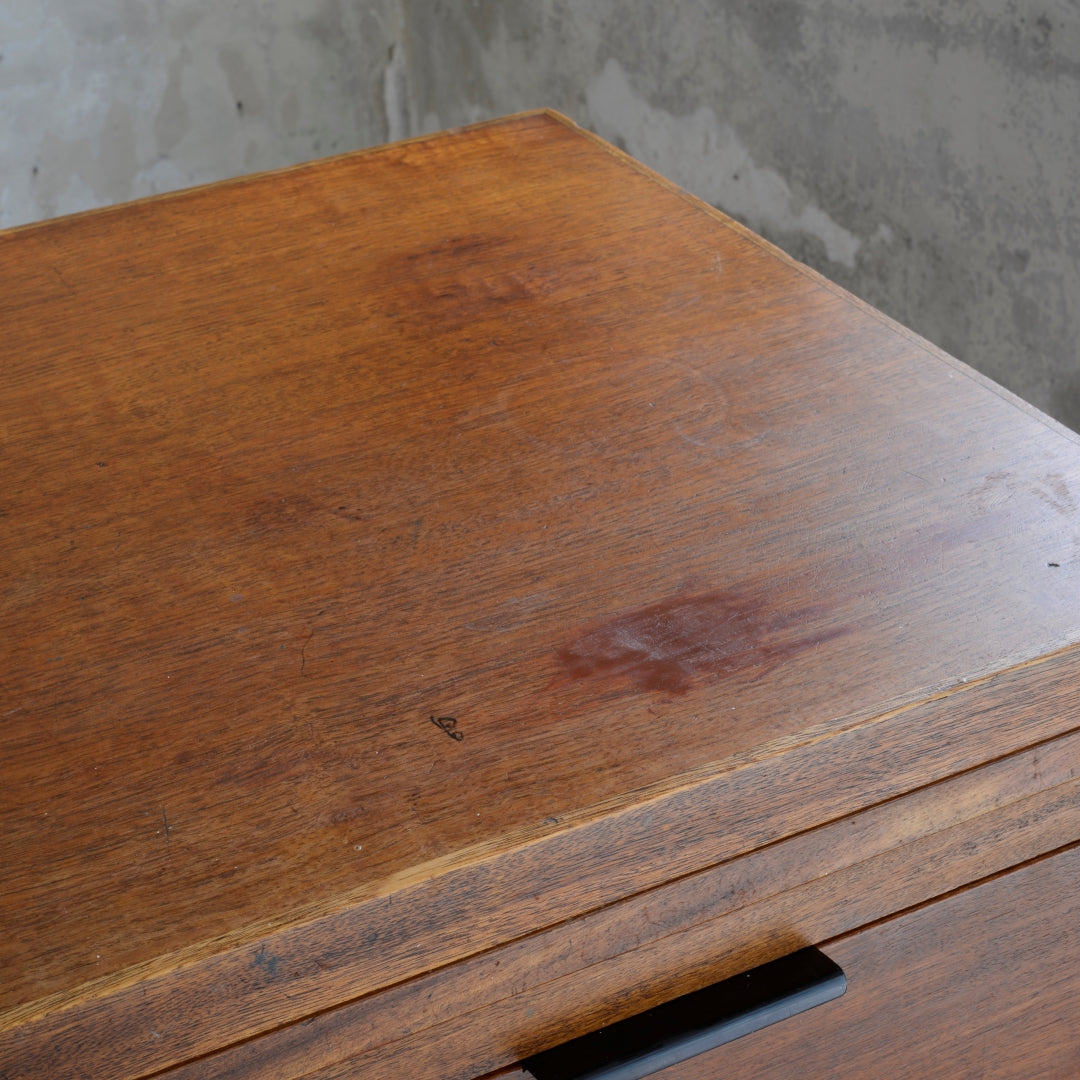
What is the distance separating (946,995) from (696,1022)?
0.15 metres

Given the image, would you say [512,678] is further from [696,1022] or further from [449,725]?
[696,1022]

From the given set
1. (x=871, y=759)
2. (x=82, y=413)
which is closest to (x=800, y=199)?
(x=82, y=413)

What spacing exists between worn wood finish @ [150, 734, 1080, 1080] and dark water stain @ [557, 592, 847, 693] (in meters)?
0.07

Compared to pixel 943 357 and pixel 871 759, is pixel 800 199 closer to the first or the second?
pixel 943 357

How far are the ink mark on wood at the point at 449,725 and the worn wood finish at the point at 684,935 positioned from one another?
81 millimetres

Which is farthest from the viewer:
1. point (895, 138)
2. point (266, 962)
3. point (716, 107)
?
point (716, 107)

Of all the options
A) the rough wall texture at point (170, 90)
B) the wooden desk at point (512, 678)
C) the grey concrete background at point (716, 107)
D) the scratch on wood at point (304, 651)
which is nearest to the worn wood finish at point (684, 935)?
the wooden desk at point (512, 678)

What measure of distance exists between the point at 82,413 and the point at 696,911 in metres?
0.46

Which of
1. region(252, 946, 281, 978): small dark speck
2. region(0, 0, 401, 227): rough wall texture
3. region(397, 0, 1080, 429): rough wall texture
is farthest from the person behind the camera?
region(0, 0, 401, 227): rough wall texture

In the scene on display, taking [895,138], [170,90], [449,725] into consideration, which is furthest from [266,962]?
[170,90]

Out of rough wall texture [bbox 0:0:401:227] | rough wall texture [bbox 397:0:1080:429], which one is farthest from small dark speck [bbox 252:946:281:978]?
rough wall texture [bbox 0:0:401:227]

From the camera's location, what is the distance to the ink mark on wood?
474mm

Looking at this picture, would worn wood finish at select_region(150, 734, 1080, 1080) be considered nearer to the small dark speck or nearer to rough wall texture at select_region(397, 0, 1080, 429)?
the small dark speck

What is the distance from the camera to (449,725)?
48 centimetres
